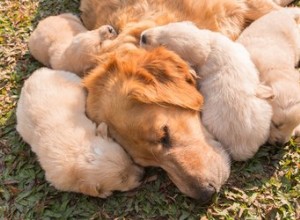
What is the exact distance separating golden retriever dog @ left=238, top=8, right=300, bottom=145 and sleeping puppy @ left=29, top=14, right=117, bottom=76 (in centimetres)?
123

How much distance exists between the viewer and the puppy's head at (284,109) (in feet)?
11.8

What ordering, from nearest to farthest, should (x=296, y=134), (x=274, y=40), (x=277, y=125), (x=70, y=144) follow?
(x=277, y=125), (x=70, y=144), (x=296, y=134), (x=274, y=40)

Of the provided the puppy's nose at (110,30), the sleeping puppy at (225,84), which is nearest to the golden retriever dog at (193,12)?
the puppy's nose at (110,30)

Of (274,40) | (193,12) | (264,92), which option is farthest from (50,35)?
(264,92)

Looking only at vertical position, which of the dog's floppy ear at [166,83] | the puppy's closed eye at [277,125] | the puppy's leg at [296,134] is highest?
the dog's floppy ear at [166,83]

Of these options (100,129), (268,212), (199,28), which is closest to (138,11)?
(199,28)

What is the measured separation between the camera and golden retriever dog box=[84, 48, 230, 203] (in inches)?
136

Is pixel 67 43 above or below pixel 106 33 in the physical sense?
below

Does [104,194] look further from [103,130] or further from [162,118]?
[162,118]

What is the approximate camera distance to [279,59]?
3.89 metres

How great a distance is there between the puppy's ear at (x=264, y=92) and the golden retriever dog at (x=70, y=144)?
1053mm

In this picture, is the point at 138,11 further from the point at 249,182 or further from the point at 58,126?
the point at 249,182

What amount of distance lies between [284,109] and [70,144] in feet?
5.34

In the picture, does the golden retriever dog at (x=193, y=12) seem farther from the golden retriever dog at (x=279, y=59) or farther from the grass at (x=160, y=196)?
the grass at (x=160, y=196)
